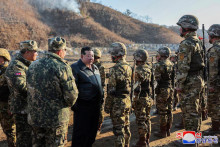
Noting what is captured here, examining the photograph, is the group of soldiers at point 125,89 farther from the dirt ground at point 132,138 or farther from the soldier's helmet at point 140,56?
the dirt ground at point 132,138

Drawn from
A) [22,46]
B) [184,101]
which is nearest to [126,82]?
[184,101]

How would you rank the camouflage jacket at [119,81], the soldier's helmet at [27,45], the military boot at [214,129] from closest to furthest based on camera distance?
the soldier's helmet at [27,45] → the camouflage jacket at [119,81] → the military boot at [214,129]

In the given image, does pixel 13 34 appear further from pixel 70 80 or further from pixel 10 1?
pixel 70 80

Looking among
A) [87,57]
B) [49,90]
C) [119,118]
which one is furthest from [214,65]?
[49,90]

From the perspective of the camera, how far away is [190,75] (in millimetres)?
4539

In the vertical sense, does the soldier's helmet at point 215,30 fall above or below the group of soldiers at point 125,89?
above

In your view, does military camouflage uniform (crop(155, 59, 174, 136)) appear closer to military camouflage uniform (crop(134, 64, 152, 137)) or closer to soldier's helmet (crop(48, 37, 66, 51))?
military camouflage uniform (crop(134, 64, 152, 137))

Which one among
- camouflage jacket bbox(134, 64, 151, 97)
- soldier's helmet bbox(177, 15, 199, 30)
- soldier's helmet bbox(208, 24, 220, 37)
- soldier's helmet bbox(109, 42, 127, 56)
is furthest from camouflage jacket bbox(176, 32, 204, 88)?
soldier's helmet bbox(109, 42, 127, 56)

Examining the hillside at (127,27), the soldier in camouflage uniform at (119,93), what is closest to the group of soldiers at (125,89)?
the soldier in camouflage uniform at (119,93)

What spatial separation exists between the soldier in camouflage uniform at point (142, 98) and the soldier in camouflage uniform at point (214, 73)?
1.69 meters

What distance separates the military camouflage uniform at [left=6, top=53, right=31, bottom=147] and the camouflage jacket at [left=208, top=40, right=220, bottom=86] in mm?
4612

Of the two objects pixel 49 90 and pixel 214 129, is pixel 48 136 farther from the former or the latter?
pixel 214 129

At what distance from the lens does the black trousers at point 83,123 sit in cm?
369

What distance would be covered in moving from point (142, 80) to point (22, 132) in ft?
9.97
